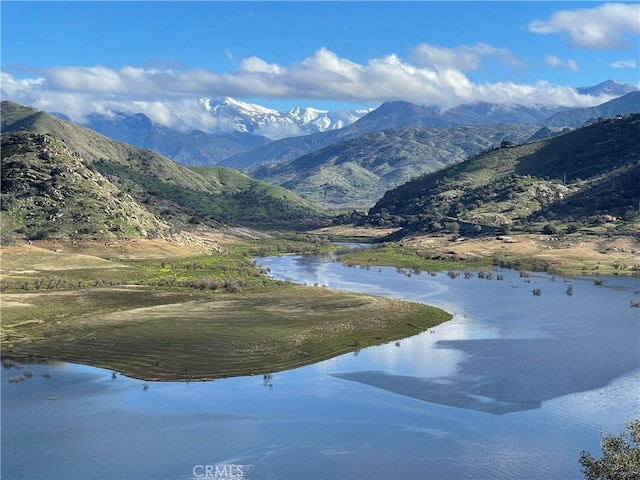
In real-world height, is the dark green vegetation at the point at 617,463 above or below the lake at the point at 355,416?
above

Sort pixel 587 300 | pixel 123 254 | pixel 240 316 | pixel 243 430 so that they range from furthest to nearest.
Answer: pixel 123 254 < pixel 587 300 < pixel 240 316 < pixel 243 430

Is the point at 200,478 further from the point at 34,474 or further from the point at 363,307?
the point at 363,307

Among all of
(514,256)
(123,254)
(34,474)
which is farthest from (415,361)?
(514,256)

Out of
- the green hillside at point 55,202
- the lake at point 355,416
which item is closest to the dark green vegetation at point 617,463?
the lake at point 355,416

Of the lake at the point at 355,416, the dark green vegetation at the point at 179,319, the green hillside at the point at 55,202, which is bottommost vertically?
the lake at the point at 355,416

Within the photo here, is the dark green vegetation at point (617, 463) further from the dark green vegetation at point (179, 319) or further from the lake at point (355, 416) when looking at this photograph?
the dark green vegetation at point (179, 319)

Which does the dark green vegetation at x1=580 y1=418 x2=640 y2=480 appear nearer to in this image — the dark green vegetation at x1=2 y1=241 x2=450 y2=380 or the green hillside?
the dark green vegetation at x1=2 y1=241 x2=450 y2=380
